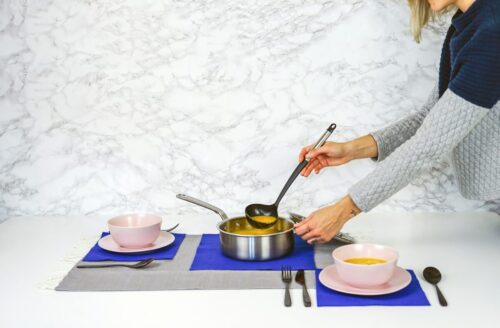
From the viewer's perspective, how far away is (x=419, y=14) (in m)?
1.66

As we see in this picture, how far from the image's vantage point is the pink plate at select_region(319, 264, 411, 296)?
1243 mm

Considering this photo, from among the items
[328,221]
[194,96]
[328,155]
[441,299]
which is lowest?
[441,299]

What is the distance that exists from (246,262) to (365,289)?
12.6 inches

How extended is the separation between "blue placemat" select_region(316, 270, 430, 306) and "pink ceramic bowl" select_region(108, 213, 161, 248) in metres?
0.46

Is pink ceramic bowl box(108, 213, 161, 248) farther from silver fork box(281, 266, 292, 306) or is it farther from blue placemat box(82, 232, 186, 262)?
silver fork box(281, 266, 292, 306)

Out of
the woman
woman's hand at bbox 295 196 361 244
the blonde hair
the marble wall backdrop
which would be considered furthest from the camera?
the marble wall backdrop

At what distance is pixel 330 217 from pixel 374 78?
63 centimetres

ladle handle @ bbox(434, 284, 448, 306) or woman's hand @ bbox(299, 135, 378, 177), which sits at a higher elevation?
woman's hand @ bbox(299, 135, 378, 177)

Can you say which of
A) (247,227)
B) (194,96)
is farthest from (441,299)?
(194,96)

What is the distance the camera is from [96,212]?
196 centimetres

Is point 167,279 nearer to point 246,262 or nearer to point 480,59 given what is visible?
point 246,262

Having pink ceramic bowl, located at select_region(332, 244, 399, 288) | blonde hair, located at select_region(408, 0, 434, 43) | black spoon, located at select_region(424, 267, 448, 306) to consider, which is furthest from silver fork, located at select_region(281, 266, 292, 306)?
blonde hair, located at select_region(408, 0, 434, 43)

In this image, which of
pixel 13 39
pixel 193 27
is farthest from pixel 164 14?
pixel 13 39

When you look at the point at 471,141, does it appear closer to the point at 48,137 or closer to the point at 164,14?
the point at 164,14
